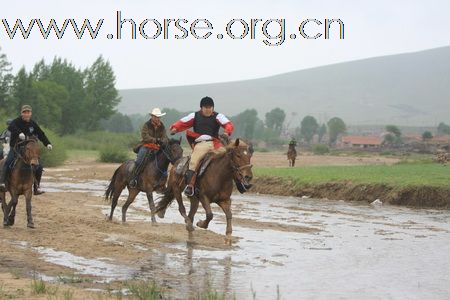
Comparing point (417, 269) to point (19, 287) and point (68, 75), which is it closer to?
point (19, 287)

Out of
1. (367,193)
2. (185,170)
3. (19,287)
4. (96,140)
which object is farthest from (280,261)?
(96,140)

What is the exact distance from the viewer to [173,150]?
17.6 meters

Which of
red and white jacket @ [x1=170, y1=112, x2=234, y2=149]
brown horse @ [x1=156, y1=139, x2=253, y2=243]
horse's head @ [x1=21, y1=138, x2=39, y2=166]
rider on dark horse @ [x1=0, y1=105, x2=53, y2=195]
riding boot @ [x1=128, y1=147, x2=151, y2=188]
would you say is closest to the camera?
brown horse @ [x1=156, y1=139, x2=253, y2=243]

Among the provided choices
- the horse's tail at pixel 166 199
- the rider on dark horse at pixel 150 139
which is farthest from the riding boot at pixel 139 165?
the horse's tail at pixel 166 199

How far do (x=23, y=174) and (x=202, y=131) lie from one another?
400 cm

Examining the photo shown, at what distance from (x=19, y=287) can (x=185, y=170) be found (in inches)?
256

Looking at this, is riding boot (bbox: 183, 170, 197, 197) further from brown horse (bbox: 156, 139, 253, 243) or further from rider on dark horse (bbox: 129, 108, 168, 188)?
rider on dark horse (bbox: 129, 108, 168, 188)

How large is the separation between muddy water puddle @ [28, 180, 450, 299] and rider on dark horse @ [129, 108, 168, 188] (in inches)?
72.7

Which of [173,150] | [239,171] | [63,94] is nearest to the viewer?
[239,171]

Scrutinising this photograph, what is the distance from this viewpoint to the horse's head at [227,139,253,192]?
13794 mm

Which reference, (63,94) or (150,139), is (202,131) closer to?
(150,139)

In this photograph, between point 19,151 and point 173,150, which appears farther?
point 173,150

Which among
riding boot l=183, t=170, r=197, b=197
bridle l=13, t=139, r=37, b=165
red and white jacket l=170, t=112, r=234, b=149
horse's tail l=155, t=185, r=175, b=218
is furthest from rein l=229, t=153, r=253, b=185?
bridle l=13, t=139, r=37, b=165

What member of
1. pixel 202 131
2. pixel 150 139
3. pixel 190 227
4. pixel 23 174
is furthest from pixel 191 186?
pixel 23 174
